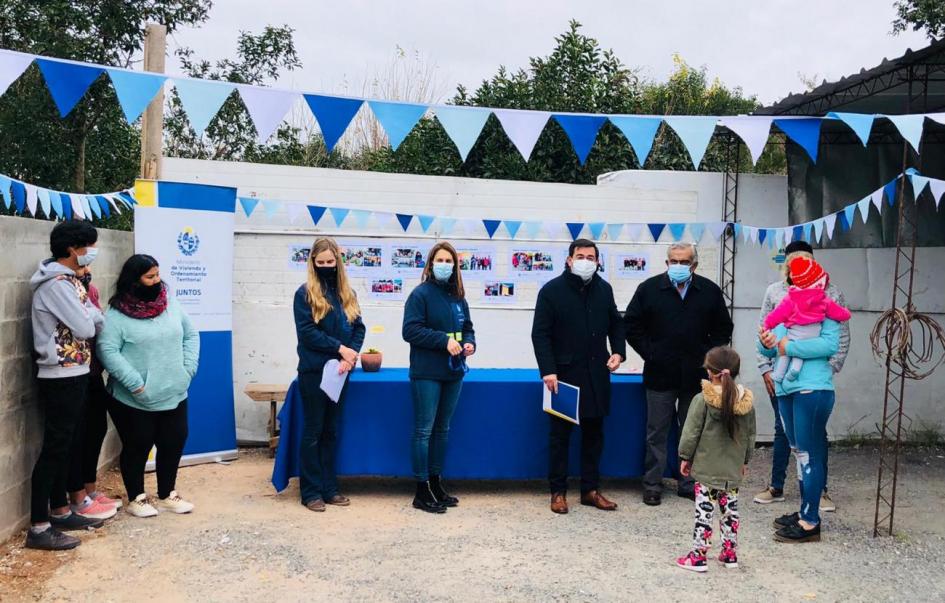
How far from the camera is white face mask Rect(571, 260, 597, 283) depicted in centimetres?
493

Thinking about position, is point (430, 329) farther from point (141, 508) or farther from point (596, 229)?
point (596, 229)

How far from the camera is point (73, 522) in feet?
14.4

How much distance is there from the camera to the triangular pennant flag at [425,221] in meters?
6.90

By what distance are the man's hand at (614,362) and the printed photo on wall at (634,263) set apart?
222 cm

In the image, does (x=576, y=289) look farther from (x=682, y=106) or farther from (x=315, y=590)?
(x=682, y=106)

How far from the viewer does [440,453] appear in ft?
16.3

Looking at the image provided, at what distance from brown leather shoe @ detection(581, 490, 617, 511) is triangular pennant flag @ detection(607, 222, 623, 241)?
2724 millimetres

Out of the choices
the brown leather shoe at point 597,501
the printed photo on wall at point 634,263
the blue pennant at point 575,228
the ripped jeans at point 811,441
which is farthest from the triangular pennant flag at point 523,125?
the printed photo on wall at point 634,263

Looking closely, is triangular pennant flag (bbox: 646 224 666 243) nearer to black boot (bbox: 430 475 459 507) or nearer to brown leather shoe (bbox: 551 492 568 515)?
brown leather shoe (bbox: 551 492 568 515)

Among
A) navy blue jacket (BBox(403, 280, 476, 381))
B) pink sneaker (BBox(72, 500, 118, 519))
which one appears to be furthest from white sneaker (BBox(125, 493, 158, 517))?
navy blue jacket (BBox(403, 280, 476, 381))

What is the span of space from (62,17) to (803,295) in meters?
6.82

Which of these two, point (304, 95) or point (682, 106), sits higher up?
point (682, 106)

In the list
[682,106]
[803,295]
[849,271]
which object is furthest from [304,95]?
[682,106]

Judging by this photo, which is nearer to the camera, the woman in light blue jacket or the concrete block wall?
the concrete block wall
